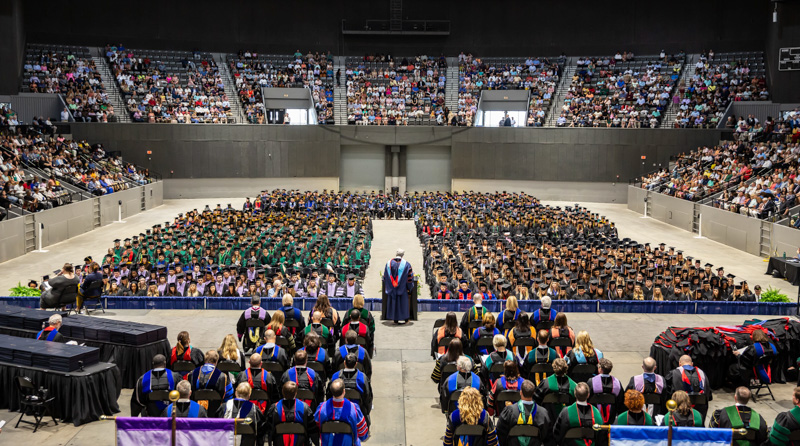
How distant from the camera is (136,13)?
46844 mm

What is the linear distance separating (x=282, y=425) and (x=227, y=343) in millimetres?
1873

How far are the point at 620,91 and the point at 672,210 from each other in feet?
45.2

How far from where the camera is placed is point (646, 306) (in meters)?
15.8

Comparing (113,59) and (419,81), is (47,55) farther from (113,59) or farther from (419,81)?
(419,81)

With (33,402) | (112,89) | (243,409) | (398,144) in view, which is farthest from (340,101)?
(243,409)

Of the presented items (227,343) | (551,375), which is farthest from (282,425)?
(551,375)

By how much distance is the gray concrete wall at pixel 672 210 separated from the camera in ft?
105

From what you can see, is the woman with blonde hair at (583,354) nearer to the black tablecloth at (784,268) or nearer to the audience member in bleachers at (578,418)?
the audience member in bleachers at (578,418)

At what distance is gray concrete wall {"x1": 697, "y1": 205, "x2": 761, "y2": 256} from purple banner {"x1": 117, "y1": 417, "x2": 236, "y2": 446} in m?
23.8

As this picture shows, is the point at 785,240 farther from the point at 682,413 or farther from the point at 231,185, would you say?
the point at 231,185

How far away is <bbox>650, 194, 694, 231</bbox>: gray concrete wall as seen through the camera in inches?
1262

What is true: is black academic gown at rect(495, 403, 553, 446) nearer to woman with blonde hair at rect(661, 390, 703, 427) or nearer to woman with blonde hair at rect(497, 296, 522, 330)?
woman with blonde hair at rect(661, 390, 703, 427)

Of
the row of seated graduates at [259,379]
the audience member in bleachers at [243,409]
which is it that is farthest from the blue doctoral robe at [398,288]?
the audience member in bleachers at [243,409]

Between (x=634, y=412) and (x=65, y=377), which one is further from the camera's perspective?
(x=65, y=377)
